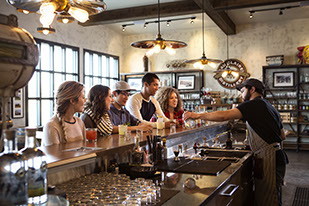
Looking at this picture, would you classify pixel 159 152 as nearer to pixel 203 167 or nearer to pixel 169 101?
pixel 203 167

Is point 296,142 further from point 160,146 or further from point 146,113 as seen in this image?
point 160,146

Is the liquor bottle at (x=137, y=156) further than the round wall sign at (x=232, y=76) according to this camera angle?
No

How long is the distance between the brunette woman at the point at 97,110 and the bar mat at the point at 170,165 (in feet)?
2.74

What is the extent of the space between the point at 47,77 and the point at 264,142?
6476 millimetres

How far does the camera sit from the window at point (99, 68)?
10.0 meters

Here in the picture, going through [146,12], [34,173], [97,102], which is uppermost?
[146,12]

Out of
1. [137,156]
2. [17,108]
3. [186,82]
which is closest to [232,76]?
[186,82]

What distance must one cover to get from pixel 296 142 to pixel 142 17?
5.96m

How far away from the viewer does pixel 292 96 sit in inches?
394

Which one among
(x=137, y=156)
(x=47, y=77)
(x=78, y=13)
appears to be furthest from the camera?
(x=47, y=77)

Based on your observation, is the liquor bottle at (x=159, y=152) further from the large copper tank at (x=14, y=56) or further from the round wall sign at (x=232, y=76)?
the round wall sign at (x=232, y=76)

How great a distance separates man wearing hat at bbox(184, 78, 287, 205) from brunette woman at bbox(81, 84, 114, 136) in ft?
2.82

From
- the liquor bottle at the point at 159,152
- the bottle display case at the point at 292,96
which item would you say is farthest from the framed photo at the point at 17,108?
the bottle display case at the point at 292,96

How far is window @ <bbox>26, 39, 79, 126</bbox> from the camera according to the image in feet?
Result: 26.5
